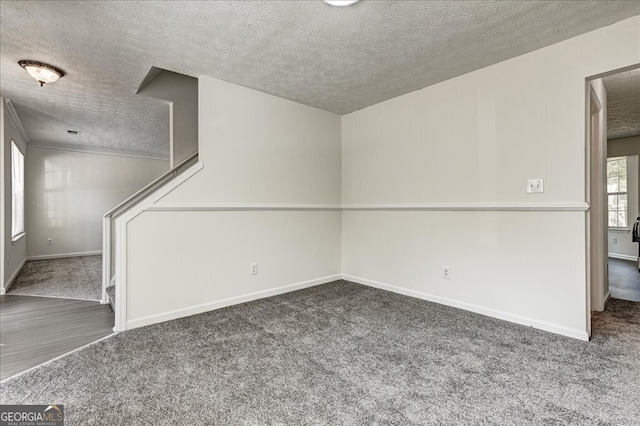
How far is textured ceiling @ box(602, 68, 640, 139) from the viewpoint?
318 centimetres

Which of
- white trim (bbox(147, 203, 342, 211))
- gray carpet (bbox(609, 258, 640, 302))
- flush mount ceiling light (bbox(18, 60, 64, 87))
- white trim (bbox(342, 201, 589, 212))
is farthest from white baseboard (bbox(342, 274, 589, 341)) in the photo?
flush mount ceiling light (bbox(18, 60, 64, 87))

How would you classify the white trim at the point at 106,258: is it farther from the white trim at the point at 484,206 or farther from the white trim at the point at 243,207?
the white trim at the point at 484,206

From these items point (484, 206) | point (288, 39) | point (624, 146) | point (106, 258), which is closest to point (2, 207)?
point (106, 258)

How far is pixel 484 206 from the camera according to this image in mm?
2822

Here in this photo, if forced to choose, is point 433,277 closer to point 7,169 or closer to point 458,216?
Answer: point 458,216

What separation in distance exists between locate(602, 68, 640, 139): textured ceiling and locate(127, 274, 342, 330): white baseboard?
151 inches

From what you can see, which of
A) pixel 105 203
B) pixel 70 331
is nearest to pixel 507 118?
pixel 70 331

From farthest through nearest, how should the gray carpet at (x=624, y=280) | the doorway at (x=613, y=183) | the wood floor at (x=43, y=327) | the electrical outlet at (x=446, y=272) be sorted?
the gray carpet at (x=624, y=280), the electrical outlet at (x=446, y=272), the doorway at (x=613, y=183), the wood floor at (x=43, y=327)

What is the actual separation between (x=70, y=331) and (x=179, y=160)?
213 cm

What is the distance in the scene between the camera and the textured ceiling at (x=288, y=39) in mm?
1972

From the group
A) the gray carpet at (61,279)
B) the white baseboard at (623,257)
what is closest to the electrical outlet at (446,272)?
the gray carpet at (61,279)

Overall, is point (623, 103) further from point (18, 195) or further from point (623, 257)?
point (18, 195)

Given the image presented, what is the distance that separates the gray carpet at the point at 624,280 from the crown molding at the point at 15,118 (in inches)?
306

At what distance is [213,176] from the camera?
10.1ft
